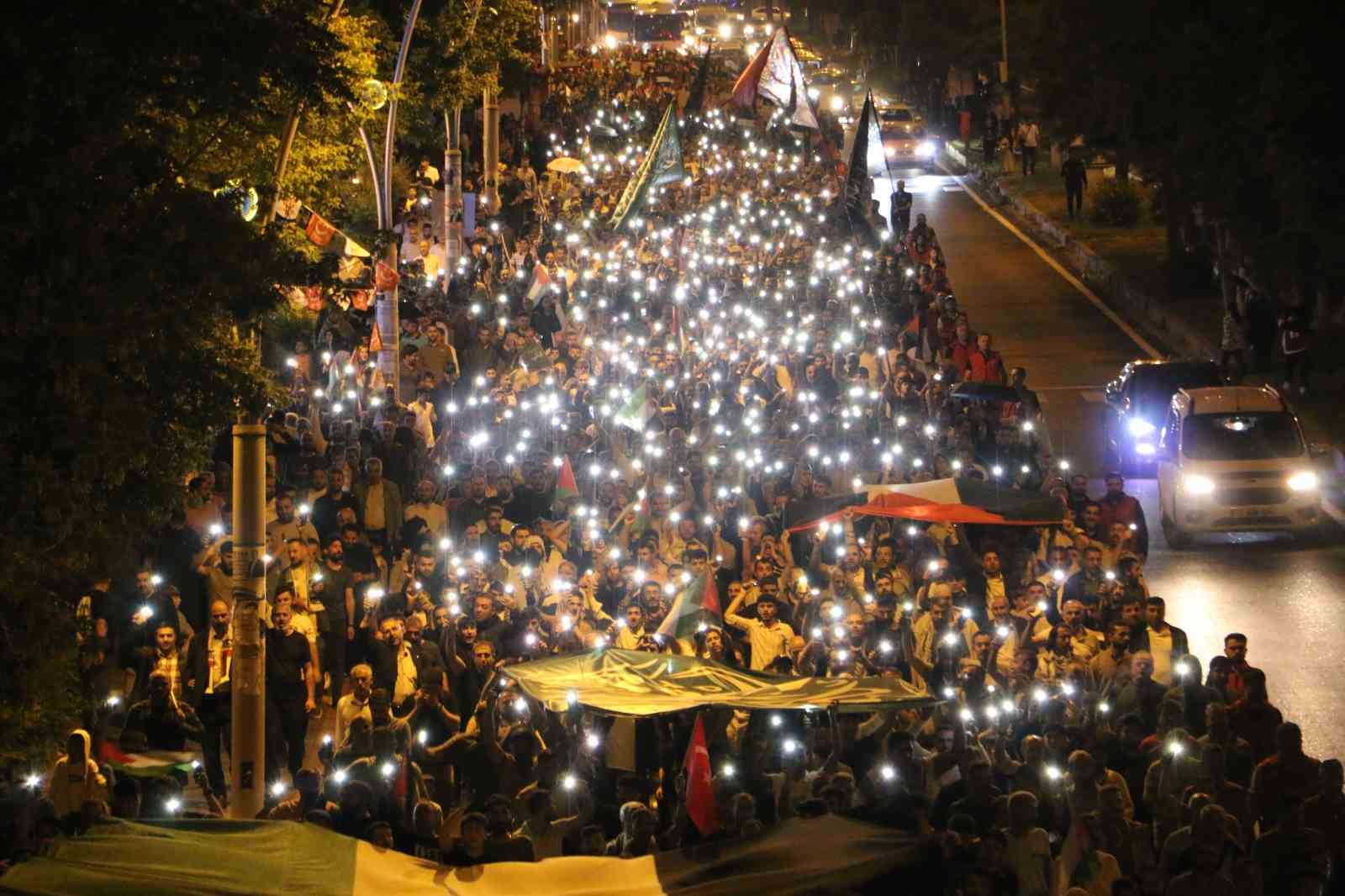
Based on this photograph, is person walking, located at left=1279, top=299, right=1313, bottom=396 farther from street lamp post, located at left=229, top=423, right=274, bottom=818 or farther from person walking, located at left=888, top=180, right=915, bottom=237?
street lamp post, located at left=229, top=423, right=274, bottom=818

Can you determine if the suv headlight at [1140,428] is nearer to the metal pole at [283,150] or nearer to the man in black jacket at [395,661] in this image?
the man in black jacket at [395,661]

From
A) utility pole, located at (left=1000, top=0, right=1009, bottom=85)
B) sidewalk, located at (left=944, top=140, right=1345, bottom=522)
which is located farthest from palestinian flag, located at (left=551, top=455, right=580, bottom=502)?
utility pole, located at (left=1000, top=0, right=1009, bottom=85)


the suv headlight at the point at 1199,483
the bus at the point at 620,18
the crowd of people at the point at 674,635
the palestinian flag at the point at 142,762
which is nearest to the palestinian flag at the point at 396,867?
the crowd of people at the point at 674,635

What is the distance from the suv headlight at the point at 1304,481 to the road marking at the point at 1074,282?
1081 centimetres

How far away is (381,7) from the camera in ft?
98.1

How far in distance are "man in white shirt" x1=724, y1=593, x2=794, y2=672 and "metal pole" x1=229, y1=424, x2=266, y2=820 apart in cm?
366

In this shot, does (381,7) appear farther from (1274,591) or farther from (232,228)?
(232,228)

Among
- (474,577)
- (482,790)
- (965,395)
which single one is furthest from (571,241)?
(482,790)

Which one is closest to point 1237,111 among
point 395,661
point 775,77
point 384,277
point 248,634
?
point 775,77

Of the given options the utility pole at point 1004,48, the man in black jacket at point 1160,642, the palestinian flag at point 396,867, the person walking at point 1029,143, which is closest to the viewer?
the palestinian flag at point 396,867

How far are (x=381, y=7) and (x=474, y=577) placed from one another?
1590 cm

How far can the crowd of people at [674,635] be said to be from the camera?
11.5m

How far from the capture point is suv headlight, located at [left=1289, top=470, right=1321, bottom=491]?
23078 mm

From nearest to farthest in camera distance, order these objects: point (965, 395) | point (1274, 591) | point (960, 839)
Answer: point (960, 839)
point (1274, 591)
point (965, 395)
